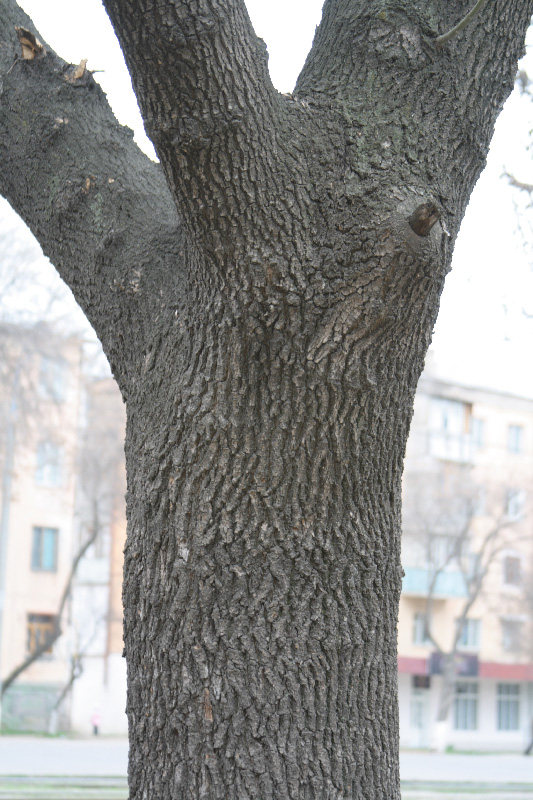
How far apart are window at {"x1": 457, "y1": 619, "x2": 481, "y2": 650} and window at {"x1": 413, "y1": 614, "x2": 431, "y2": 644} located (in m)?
1.52

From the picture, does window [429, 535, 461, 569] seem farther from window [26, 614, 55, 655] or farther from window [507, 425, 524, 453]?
window [26, 614, 55, 655]

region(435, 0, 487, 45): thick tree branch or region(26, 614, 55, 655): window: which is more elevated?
region(435, 0, 487, 45): thick tree branch

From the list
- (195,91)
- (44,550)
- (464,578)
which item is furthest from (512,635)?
(195,91)

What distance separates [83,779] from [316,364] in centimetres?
1321

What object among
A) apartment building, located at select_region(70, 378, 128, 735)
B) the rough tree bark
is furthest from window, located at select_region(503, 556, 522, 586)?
the rough tree bark

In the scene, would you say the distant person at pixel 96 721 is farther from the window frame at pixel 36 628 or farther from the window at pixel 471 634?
the window at pixel 471 634

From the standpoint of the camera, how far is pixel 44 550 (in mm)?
32219

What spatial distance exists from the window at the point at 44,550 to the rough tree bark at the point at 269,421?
30893 mm

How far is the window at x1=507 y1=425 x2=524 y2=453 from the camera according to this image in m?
38.3

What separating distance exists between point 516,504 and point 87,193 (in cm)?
3254

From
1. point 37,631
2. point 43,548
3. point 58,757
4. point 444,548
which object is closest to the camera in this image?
point 58,757

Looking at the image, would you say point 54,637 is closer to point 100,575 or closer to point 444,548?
point 100,575

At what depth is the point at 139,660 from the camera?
238 cm

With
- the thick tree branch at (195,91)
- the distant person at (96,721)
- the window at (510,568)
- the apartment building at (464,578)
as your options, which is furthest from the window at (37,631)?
the thick tree branch at (195,91)
